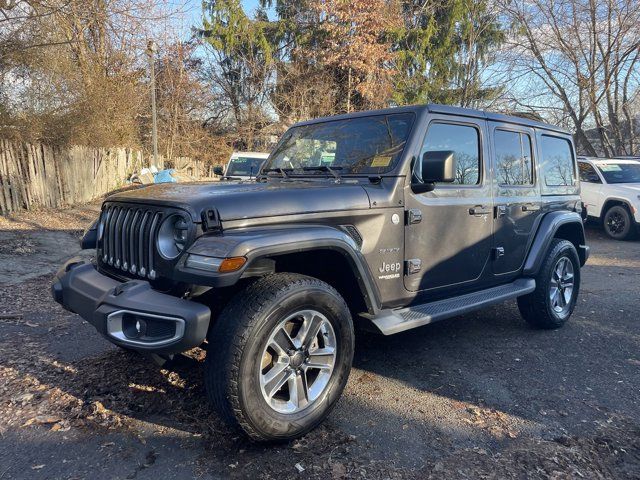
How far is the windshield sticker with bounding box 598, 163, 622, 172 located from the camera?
1183 centimetres

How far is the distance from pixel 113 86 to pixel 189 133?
34.4 ft

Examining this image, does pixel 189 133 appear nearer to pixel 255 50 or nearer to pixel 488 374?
pixel 255 50

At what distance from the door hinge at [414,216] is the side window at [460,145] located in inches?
20.0

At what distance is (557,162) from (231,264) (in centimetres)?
410

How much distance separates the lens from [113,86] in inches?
643

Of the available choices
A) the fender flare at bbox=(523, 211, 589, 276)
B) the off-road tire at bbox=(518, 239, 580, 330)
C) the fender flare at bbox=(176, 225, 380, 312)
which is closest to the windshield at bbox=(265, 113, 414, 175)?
the fender flare at bbox=(176, 225, 380, 312)

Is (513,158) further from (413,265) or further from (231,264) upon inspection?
(231,264)

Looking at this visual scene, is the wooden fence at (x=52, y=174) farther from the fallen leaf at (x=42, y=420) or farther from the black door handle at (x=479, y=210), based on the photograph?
the black door handle at (x=479, y=210)

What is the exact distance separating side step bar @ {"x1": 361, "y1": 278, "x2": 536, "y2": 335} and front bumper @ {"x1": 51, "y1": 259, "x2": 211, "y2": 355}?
4.07 ft

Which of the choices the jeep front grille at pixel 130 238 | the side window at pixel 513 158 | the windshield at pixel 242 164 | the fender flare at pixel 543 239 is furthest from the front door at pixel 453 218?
the windshield at pixel 242 164

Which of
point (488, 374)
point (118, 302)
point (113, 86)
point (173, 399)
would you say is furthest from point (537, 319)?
point (113, 86)

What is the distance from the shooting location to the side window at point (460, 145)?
12.2 feet

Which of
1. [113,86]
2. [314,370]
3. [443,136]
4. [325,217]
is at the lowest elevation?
[314,370]

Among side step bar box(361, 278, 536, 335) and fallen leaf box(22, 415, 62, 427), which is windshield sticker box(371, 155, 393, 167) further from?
fallen leaf box(22, 415, 62, 427)
